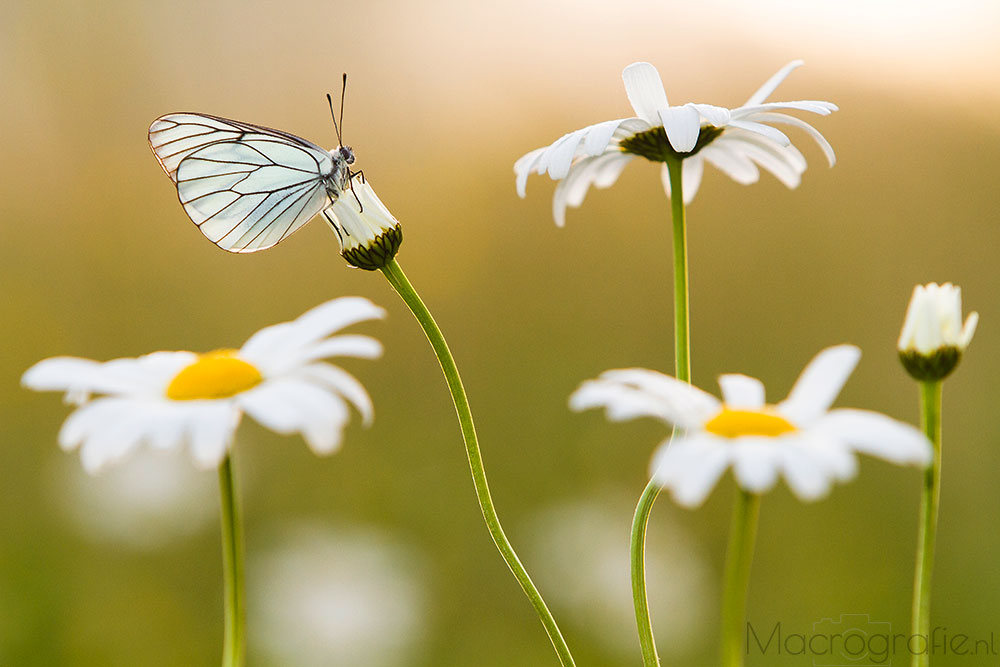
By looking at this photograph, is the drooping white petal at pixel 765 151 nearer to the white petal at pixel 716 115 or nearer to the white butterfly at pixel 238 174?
the white petal at pixel 716 115

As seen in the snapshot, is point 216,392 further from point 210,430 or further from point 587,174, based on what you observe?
point 587,174

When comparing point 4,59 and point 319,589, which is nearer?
point 319,589

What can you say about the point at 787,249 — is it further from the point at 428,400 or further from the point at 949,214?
the point at 428,400

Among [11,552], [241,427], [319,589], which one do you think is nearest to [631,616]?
[319,589]

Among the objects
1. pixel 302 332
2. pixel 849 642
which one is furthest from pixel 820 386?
pixel 849 642

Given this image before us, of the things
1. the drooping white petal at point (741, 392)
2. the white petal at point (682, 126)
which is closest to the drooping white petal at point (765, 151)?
the white petal at point (682, 126)
